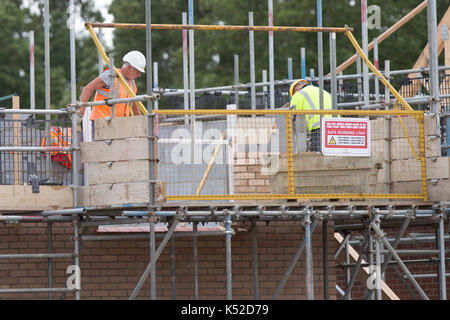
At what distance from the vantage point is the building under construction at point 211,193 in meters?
14.0

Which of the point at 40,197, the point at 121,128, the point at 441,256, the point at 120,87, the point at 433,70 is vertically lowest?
the point at 441,256

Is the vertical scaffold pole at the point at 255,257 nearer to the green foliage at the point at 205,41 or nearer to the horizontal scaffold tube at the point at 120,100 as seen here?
the horizontal scaffold tube at the point at 120,100

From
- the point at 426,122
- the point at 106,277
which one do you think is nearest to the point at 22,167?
the point at 106,277

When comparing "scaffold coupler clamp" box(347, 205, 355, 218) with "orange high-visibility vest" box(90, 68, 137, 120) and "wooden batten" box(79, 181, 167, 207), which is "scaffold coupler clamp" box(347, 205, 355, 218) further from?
"orange high-visibility vest" box(90, 68, 137, 120)

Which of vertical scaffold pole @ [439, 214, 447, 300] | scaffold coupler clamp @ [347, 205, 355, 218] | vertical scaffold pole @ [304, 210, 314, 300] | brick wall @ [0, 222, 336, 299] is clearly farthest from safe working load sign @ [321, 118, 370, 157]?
brick wall @ [0, 222, 336, 299]

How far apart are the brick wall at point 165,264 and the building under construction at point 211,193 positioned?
0.02 meters

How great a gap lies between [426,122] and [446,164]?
61 cm

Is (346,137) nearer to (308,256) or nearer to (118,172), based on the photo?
(308,256)

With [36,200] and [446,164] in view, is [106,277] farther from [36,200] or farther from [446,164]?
[446,164]

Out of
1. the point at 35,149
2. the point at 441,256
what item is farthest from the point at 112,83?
the point at 441,256

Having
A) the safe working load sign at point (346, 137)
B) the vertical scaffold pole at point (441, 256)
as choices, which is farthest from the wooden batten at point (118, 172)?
the vertical scaffold pole at point (441, 256)

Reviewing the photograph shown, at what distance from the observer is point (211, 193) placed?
14.7 metres

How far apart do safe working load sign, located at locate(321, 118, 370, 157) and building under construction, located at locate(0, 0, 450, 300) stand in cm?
1

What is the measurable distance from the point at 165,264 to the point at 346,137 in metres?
3.25
